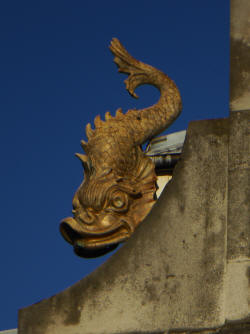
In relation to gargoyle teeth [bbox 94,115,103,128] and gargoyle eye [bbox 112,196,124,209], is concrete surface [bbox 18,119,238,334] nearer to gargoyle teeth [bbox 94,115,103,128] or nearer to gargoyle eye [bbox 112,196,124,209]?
gargoyle eye [bbox 112,196,124,209]

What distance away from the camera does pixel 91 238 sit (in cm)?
1225

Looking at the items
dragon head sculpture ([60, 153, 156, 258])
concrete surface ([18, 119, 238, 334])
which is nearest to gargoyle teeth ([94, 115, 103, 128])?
dragon head sculpture ([60, 153, 156, 258])

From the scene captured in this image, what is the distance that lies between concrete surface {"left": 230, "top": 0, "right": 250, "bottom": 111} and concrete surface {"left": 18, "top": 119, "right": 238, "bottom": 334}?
30cm

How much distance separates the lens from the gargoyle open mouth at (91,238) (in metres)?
12.1

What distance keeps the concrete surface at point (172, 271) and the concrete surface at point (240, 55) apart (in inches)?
12.0

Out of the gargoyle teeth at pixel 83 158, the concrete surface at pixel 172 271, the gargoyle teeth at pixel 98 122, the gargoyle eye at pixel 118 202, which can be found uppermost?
the gargoyle teeth at pixel 98 122

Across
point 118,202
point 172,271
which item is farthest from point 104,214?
point 172,271

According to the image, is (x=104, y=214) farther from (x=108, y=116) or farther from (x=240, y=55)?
(x=240, y=55)

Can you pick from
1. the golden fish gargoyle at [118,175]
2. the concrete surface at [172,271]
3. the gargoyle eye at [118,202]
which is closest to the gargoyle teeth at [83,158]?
the golden fish gargoyle at [118,175]

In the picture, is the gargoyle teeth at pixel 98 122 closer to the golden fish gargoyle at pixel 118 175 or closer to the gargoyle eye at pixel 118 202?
the golden fish gargoyle at pixel 118 175

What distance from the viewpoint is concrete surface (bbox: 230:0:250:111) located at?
11609 mm

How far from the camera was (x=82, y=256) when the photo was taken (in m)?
12.4

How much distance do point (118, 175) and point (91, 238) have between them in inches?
33.3

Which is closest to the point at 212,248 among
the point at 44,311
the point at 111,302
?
the point at 111,302
